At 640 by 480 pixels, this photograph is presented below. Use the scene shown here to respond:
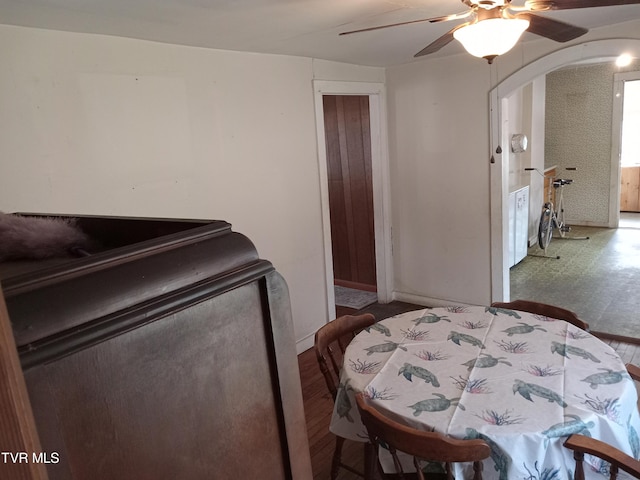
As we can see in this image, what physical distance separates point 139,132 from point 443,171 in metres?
2.69

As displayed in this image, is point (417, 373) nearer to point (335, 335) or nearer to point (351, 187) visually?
point (335, 335)

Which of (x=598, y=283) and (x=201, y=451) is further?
(x=598, y=283)

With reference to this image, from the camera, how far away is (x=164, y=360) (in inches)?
21.5

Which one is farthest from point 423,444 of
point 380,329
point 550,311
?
point 550,311

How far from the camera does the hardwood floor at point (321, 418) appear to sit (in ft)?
8.13

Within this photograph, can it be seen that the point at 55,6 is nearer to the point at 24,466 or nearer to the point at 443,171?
the point at 24,466

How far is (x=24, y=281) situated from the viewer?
17.6 inches

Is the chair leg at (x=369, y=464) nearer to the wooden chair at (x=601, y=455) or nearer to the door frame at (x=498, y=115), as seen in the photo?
the wooden chair at (x=601, y=455)

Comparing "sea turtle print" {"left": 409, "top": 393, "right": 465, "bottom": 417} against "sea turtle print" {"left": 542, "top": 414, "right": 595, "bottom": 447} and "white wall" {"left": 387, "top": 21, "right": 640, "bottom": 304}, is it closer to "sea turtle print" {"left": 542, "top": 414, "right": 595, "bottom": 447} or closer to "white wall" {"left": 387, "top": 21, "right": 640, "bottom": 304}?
"sea turtle print" {"left": 542, "top": 414, "right": 595, "bottom": 447}

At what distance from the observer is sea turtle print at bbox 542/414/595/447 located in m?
1.47

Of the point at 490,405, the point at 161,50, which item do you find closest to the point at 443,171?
the point at 161,50

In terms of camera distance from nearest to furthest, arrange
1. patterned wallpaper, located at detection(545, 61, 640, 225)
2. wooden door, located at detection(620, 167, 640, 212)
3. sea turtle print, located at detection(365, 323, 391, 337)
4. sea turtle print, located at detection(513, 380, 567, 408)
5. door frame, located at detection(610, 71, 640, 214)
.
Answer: sea turtle print, located at detection(513, 380, 567, 408) → sea turtle print, located at detection(365, 323, 391, 337) → door frame, located at detection(610, 71, 640, 214) → patterned wallpaper, located at detection(545, 61, 640, 225) → wooden door, located at detection(620, 167, 640, 212)

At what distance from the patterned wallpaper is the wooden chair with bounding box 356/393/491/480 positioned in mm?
6896

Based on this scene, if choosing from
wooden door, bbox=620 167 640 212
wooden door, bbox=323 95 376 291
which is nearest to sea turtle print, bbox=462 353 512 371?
wooden door, bbox=323 95 376 291
